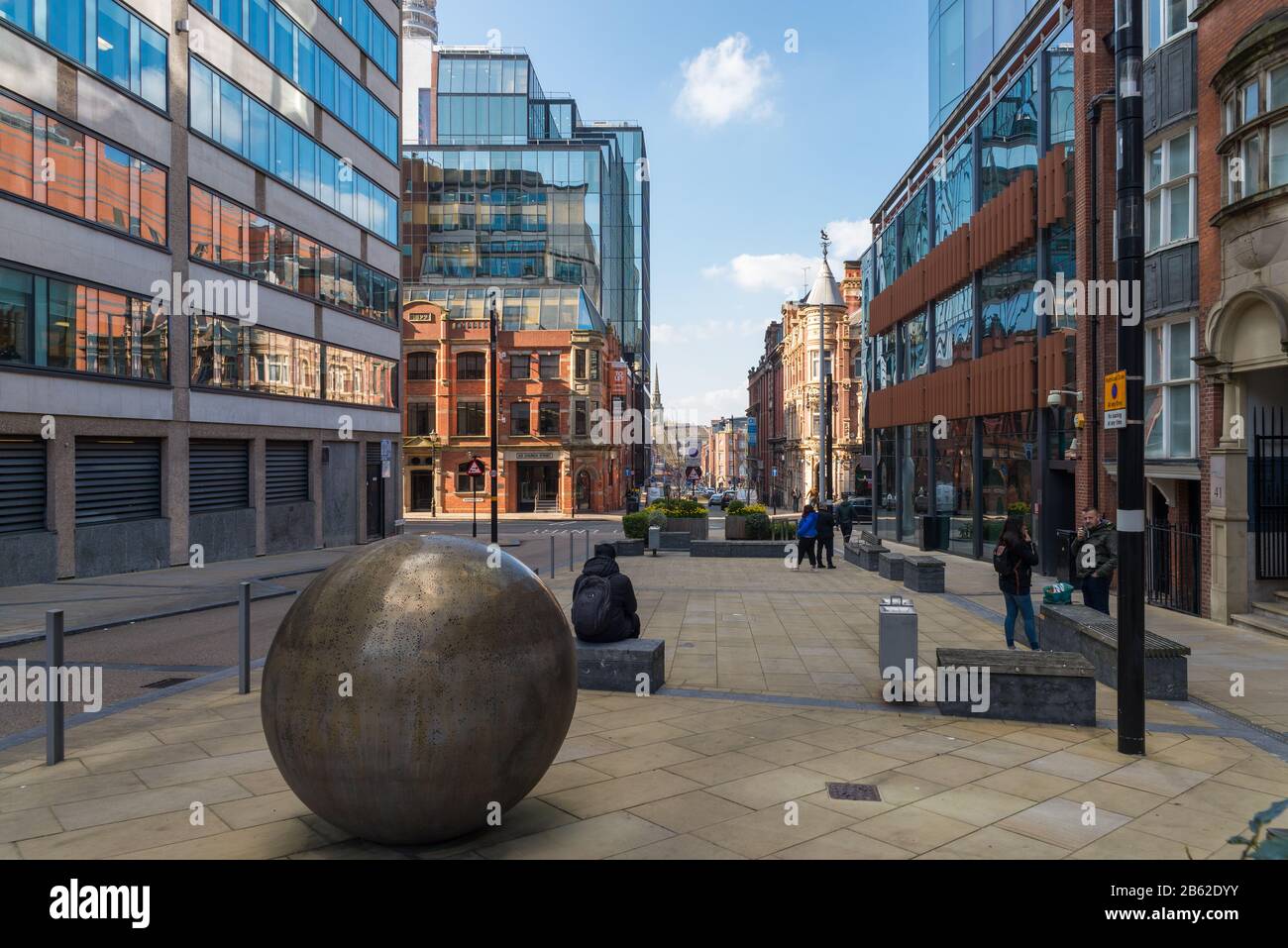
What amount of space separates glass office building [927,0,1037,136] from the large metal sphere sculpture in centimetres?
3290

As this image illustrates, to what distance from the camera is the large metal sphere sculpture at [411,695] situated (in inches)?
182

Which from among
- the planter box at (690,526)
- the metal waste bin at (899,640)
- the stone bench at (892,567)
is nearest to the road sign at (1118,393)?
the metal waste bin at (899,640)

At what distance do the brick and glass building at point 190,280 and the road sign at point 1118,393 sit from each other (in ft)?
67.8

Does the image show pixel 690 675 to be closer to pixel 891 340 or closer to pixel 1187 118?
pixel 1187 118

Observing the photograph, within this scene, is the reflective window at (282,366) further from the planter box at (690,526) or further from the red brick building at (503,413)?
the red brick building at (503,413)

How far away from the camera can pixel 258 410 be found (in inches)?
1084

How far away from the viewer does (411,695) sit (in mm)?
4598

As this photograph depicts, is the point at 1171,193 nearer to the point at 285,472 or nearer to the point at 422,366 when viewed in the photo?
the point at 285,472

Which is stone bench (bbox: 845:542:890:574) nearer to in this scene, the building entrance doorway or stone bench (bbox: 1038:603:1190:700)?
stone bench (bbox: 1038:603:1190:700)

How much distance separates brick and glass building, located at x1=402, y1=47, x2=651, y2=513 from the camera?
61812 mm

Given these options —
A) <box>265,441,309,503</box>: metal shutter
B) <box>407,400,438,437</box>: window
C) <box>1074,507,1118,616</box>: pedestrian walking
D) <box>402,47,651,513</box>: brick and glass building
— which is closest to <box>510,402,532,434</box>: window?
<box>402,47,651,513</box>: brick and glass building

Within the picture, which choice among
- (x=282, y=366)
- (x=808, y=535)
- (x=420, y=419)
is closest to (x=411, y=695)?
(x=808, y=535)
